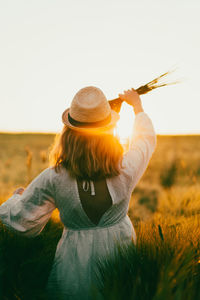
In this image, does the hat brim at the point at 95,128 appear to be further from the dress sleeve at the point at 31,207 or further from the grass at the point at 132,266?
the grass at the point at 132,266

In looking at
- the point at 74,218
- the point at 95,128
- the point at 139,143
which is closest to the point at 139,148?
the point at 139,143

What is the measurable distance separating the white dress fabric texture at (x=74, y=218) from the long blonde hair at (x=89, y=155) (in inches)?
2.4

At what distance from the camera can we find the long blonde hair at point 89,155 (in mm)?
1601

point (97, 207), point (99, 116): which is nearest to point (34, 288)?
point (97, 207)

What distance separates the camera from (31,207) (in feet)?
5.49

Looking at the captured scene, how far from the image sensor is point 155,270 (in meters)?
1.38

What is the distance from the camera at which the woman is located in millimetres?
1618

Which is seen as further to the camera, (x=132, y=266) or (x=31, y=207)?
(x=31, y=207)

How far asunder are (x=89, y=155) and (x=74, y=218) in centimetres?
41

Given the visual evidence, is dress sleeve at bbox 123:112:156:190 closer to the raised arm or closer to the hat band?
the raised arm

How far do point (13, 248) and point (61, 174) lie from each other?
91 centimetres

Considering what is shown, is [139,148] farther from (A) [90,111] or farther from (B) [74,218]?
(B) [74,218]

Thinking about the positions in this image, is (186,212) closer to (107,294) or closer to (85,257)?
(85,257)

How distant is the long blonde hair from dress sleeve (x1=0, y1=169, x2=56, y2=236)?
0.43 ft
